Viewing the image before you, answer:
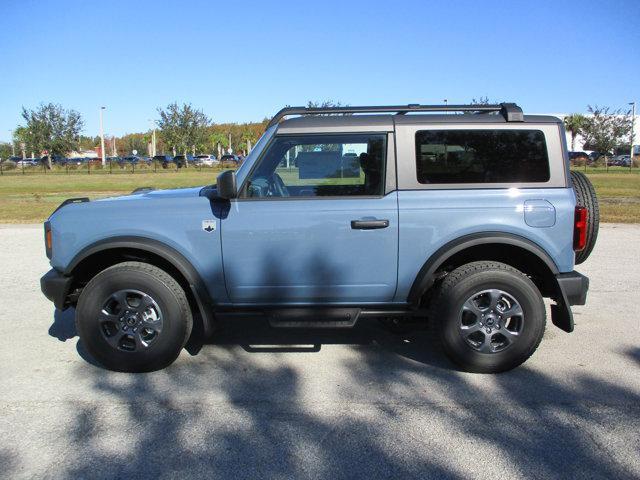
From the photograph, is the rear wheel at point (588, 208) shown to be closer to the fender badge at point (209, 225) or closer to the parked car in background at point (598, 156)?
the fender badge at point (209, 225)

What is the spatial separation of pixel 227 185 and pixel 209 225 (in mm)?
335

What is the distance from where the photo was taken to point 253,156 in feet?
13.2

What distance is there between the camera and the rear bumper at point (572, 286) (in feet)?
12.9

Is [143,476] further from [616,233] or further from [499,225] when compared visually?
[616,233]

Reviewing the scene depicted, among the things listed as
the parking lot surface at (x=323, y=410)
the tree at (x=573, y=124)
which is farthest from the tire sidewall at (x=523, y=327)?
the tree at (x=573, y=124)

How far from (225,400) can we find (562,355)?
2660 millimetres

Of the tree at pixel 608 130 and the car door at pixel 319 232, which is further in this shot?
the tree at pixel 608 130

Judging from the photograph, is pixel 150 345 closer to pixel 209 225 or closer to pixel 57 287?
pixel 57 287

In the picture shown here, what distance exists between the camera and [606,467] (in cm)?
281

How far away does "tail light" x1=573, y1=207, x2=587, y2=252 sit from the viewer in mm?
3906

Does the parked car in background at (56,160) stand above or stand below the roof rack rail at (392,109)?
above

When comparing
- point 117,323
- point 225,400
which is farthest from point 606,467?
point 117,323

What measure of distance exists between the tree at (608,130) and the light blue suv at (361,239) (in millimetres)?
58811

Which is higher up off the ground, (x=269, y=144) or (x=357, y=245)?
(x=269, y=144)
